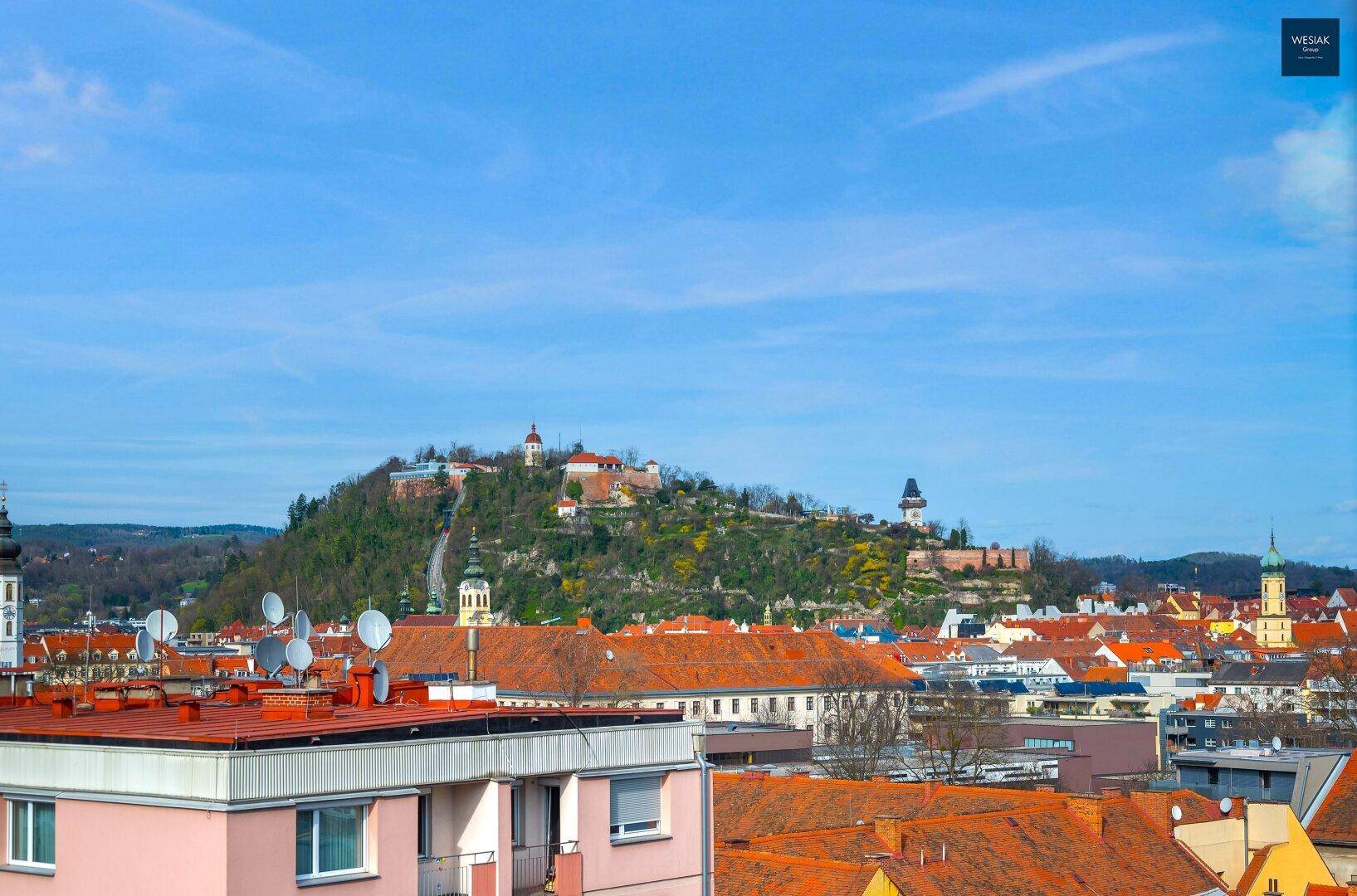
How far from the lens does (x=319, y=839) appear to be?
36.4 ft

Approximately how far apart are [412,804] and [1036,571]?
16477cm

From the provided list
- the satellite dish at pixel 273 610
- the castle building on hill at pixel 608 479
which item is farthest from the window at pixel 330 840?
the castle building on hill at pixel 608 479

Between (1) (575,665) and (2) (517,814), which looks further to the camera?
(1) (575,665)

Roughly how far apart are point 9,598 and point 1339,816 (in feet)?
205

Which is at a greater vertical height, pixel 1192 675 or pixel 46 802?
pixel 46 802

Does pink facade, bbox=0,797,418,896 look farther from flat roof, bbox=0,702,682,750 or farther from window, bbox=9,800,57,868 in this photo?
flat roof, bbox=0,702,682,750

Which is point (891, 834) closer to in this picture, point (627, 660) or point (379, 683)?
point (379, 683)

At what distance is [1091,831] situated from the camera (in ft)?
77.0

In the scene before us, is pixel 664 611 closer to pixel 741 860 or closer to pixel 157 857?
pixel 741 860

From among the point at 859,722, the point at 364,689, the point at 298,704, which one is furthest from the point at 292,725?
the point at 859,722

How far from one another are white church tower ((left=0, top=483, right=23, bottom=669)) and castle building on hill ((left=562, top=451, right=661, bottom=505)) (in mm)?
98949

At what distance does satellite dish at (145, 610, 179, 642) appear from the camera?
17328 millimetres

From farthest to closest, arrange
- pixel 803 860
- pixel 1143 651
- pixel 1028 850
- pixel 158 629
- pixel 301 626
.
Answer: pixel 1143 651, pixel 1028 850, pixel 803 860, pixel 158 629, pixel 301 626

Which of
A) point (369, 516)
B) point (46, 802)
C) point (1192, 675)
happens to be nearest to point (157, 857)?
point (46, 802)
